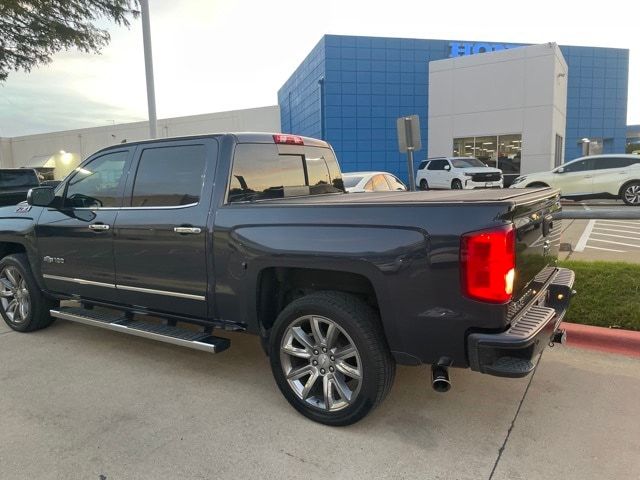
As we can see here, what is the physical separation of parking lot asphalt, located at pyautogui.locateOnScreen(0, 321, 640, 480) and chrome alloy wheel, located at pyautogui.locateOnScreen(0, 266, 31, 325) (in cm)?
93

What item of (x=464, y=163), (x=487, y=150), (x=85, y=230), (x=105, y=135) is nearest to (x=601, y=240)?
(x=85, y=230)

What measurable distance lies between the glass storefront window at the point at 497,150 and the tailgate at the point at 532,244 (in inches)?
866

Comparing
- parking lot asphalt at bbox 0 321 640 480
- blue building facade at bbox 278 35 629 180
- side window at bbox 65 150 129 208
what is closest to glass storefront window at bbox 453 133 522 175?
blue building facade at bbox 278 35 629 180

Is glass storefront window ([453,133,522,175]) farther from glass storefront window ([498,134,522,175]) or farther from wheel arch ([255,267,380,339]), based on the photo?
wheel arch ([255,267,380,339])

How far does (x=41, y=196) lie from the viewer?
4691mm

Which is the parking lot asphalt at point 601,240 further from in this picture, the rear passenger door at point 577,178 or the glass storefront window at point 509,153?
the glass storefront window at point 509,153

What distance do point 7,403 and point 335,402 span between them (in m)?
2.44

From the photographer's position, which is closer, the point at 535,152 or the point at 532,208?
the point at 532,208

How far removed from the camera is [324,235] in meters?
3.15

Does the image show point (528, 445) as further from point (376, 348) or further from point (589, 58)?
point (589, 58)

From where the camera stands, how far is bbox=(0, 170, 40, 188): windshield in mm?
11453

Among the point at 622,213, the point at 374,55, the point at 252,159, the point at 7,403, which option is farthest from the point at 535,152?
the point at 7,403

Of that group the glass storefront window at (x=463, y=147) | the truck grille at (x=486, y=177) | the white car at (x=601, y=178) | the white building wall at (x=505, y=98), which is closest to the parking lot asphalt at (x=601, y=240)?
the white car at (x=601, y=178)

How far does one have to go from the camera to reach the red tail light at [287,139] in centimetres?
431
